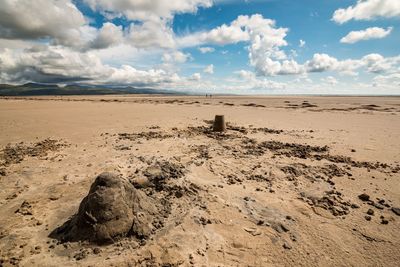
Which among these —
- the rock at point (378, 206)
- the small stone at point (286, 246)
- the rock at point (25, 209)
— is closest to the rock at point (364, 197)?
the rock at point (378, 206)

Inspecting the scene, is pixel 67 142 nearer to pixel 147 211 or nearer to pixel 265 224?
pixel 147 211

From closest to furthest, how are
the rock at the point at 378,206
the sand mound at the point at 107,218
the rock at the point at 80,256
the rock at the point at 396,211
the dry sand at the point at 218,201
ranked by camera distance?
the rock at the point at 80,256
the dry sand at the point at 218,201
the sand mound at the point at 107,218
the rock at the point at 396,211
the rock at the point at 378,206

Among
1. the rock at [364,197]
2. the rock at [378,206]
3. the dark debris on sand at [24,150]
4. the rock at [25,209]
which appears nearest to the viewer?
the rock at [25,209]

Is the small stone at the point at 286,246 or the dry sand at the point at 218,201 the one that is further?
the small stone at the point at 286,246

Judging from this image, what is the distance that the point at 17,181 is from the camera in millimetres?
6621

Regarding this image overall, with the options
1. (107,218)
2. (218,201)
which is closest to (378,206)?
(218,201)

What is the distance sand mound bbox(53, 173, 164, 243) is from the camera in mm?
4180

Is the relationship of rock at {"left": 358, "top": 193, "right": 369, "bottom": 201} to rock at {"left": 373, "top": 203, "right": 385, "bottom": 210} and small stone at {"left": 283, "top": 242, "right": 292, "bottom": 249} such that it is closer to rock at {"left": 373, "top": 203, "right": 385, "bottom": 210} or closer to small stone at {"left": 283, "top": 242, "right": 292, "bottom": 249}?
rock at {"left": 373, "top": 203, "right": 385, "bottom": 210}

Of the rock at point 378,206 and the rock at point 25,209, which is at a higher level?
the rock at point 25,209

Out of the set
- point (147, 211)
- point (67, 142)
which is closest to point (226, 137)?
point (67, 142)

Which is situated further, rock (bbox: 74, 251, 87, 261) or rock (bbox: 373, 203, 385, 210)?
rock (bbox: 373, 203, 385, 210)

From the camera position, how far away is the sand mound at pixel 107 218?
4180 millimetres

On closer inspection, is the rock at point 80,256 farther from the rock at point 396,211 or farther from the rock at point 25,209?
the rock at point 396,211

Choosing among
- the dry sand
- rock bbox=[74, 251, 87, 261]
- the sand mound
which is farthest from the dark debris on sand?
rock bbox=[74, 251, 87, 261]
